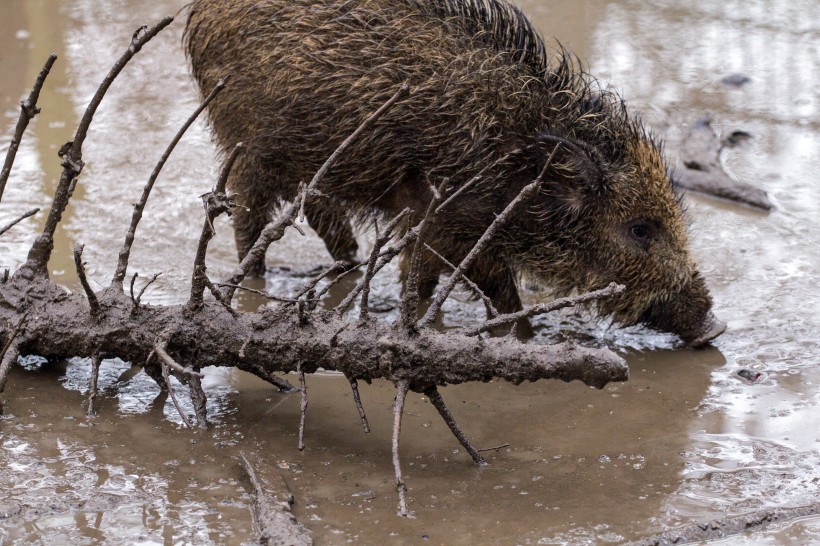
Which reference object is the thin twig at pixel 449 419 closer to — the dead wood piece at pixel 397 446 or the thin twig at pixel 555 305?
the dead wood piece at pixel 397 446

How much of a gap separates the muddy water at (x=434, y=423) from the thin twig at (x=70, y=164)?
52 cm

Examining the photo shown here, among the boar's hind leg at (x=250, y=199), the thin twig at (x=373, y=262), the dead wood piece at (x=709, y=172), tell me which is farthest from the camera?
the dead wood piece at (x=709, y=172)

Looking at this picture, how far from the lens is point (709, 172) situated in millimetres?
7559

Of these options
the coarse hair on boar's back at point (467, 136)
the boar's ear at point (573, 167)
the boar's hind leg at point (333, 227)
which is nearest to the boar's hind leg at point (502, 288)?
the coarse hair on boar's back at point (467, 136)

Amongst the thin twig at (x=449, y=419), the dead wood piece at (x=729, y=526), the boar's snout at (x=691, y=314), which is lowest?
the dead wood piece at (x=729, y=526)

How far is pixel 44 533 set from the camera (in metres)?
3.69

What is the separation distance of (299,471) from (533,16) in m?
7.37

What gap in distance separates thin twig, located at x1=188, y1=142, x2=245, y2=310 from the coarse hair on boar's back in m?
1.44

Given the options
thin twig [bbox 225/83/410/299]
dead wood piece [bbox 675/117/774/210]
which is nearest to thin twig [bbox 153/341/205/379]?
thin twig [bbox 225/83/410/299]

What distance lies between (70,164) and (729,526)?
2.94 m

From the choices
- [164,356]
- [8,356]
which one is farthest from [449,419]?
[8,356]

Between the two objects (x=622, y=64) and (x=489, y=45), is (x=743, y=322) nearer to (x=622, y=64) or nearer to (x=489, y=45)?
(x=489, y=45)

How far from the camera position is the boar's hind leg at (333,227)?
5996 mm

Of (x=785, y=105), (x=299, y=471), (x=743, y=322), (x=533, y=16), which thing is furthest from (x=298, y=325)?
(x=533, y=16)
